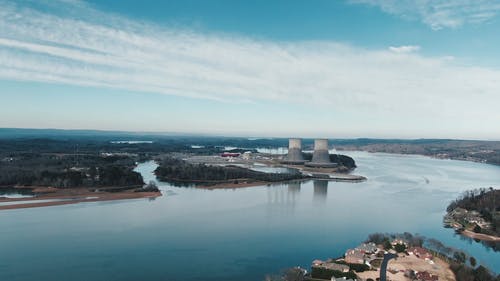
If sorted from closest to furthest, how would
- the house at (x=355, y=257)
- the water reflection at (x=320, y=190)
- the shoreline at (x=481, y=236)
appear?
the house at (x=355, y=257), the shoreline at (x=481, y=236), the water reflection at (x=320, y=190)

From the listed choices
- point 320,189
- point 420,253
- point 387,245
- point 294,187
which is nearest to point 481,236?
point 420,253

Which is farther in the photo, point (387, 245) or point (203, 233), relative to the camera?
point (203, 233)

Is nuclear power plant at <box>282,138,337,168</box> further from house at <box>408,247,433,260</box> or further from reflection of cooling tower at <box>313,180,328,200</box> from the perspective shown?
house at <box>408,247,433,260</box>

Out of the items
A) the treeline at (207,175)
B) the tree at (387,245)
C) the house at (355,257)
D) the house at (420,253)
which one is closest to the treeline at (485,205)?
the house at (420,253)

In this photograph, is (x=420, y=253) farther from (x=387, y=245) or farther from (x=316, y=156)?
(x=316, y=156)

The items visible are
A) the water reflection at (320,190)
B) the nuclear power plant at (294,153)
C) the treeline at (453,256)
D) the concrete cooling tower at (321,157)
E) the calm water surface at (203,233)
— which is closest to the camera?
the treeline at (453,256)

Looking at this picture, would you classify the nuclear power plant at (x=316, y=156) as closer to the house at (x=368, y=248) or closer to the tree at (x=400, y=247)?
the tree at (x=400, y=247)

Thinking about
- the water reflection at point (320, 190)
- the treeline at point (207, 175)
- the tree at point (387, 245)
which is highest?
the treeline at point (207, 175)
